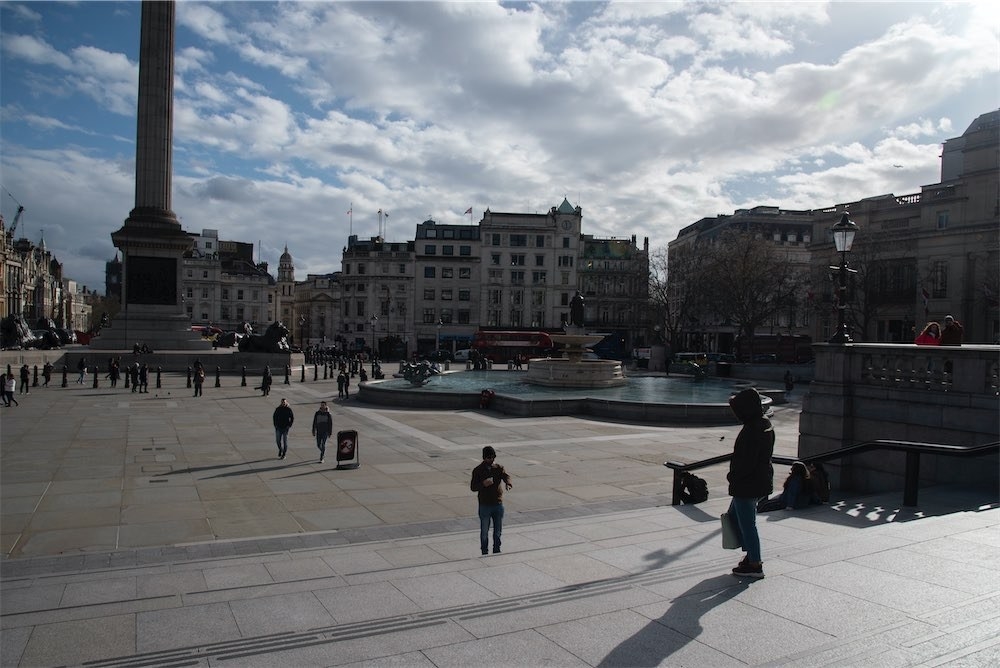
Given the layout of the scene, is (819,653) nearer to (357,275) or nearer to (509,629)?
(509,629)

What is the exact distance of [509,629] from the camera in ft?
17.4

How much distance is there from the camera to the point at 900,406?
41.1 ft

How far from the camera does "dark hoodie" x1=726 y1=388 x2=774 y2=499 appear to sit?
640 cm

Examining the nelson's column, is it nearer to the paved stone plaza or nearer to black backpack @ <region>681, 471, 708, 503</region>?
the paved stone plaza

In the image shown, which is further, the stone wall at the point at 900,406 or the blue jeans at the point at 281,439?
the blue jeans at the point at 281,439

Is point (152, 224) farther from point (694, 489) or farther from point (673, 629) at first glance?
point (673, 629)

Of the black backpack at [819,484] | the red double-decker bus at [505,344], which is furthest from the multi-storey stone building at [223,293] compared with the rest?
the black backpack at [819,484]

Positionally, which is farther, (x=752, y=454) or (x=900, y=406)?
(x=900, y=406)

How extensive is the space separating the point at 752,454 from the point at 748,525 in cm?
65

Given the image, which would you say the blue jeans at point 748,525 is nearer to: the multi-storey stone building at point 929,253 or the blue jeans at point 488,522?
the blue jeans at point 488,522

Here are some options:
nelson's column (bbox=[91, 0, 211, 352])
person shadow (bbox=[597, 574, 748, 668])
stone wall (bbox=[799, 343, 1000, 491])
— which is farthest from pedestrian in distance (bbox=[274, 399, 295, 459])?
nelson's column (bbox=[91, 0, 211, 352])

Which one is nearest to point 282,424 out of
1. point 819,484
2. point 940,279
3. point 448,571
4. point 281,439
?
point 281,439

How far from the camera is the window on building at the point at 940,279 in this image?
52.5m

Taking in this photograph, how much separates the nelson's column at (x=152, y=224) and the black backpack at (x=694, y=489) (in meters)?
42.3
